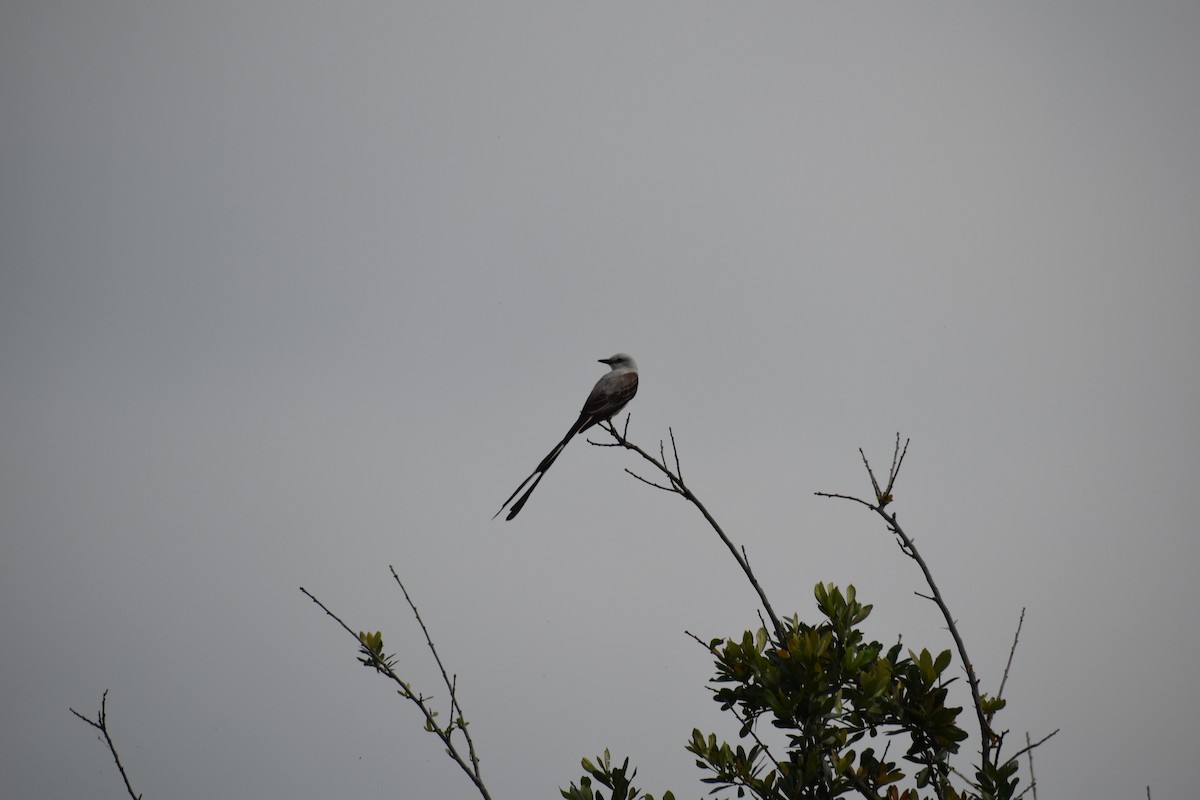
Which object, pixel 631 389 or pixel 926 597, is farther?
pixel 631 389

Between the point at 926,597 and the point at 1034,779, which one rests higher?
the point at 926,597

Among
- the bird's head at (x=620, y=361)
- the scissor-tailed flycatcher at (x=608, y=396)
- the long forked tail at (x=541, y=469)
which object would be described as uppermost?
the bird's head at (x=620, y=361)

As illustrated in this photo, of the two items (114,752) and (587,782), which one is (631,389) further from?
(114,752)

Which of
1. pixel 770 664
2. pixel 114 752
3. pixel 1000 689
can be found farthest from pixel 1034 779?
pixel 114 752

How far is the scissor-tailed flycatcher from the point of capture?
7.42 meters

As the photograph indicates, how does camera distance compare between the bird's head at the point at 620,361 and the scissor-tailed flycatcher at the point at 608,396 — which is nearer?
the scissor-tailed flycatcher at the point at 608,396

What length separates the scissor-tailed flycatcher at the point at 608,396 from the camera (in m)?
7.42

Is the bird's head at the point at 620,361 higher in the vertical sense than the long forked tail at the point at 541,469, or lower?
higher

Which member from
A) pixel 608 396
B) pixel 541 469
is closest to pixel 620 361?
pixel 608 396

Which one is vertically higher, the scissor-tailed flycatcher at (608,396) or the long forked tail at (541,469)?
the scissor-tailed flycatcher at (608,396)

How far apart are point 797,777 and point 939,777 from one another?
551 mm

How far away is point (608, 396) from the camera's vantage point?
866 centimetres

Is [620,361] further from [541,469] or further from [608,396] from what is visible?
[541,469]

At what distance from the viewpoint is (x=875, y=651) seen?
3703mm
